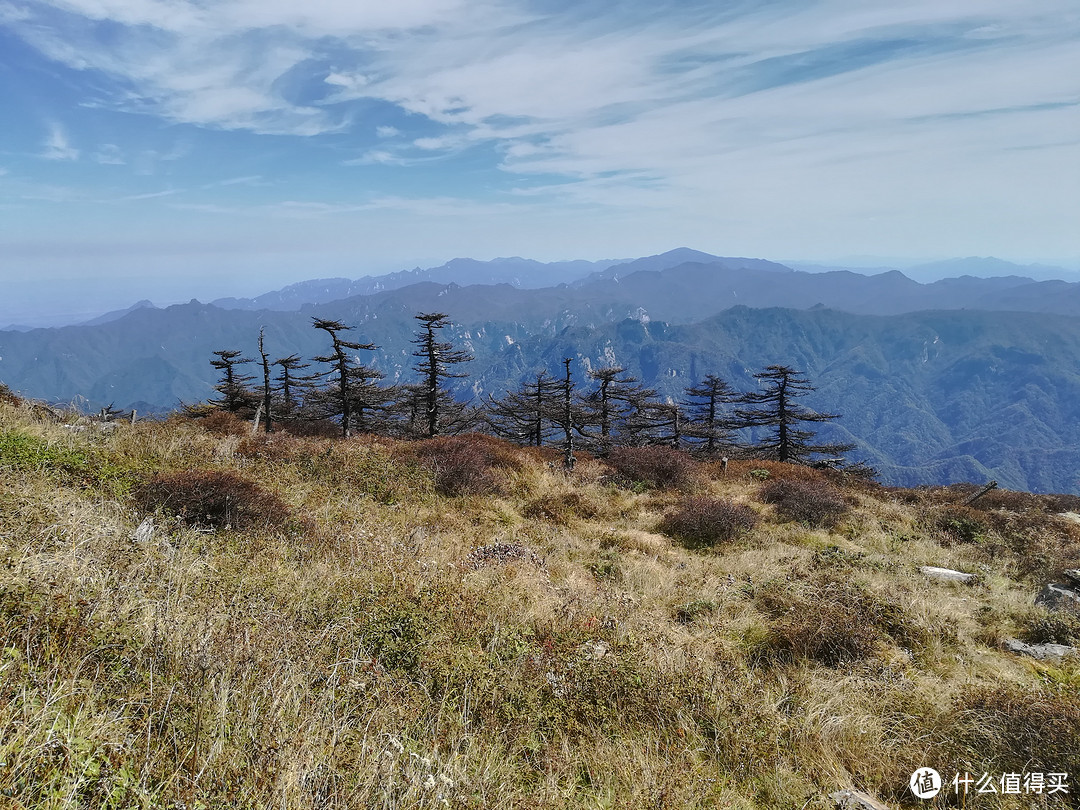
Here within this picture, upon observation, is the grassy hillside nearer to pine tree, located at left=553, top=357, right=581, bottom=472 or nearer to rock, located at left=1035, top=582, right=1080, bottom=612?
rock, located at left=1035, top=582, right=1080, bottom=612

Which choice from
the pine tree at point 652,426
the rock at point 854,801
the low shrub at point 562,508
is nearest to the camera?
the rock at point 854,801

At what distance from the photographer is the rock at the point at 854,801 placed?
368 cm

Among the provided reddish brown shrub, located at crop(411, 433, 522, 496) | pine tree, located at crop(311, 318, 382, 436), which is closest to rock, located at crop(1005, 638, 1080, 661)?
reddish brown shrub, located at crop(411, 433, 522, 496)

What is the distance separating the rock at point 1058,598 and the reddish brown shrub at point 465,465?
1043 cm

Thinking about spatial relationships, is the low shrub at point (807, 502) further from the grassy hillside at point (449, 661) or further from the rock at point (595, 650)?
the rock at point (595, 650)

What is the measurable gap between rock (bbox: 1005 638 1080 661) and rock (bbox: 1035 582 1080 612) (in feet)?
4.49

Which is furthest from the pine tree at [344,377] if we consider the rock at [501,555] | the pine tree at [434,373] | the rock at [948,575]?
the rock at [948,575]

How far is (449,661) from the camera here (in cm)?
454

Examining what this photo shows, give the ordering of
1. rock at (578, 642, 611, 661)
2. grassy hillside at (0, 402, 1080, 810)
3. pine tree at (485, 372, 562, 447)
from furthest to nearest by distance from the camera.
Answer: pine tree at (485, 372, 562, 447), rock at (578, 642, 611, 661), grassy hillside at (0, 402, 1080, 810)

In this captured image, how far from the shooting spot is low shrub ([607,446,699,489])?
15.7m

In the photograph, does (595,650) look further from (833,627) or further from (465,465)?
(465,465)

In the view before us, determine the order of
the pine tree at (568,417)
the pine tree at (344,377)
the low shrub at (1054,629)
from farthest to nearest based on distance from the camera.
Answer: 1. the pine tree at (344,377)
2. the pine tree at (568,417)
3. the low shrub at (1054,629)

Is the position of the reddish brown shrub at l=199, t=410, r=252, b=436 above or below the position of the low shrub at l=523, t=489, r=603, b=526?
above

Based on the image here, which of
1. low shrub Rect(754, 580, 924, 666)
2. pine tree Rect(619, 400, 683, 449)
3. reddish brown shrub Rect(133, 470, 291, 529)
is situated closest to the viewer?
low shrub Rect(754, 580, 924, 666)
